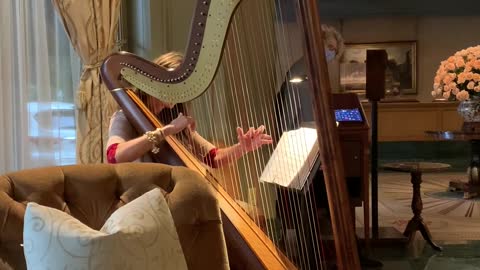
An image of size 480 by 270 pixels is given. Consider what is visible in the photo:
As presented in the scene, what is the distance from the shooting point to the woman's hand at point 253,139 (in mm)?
1776

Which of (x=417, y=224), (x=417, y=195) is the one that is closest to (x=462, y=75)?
(x=417, y=195)

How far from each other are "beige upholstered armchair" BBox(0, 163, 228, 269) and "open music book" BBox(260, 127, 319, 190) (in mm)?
215

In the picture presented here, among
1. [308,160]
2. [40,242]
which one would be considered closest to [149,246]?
[40,242]

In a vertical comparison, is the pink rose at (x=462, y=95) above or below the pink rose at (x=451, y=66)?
below

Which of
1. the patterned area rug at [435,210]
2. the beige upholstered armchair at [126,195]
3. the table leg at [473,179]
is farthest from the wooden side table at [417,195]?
the beige upholstered armchair at [126,195]

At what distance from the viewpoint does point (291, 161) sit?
154cm

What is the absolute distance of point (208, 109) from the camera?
218 centimetres

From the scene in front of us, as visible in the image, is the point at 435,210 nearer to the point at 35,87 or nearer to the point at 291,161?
the point at 35,87

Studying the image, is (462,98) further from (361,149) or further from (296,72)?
(296,72)

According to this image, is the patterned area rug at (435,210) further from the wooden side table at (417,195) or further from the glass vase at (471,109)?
the glass vase at (471,109)

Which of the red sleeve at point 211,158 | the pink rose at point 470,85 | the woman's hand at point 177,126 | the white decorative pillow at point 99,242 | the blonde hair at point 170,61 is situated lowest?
the white decorative pillow at point 99,242

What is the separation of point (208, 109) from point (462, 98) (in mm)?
3169

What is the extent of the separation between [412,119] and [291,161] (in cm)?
733

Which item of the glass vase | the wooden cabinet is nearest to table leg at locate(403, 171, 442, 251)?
the glass vase
